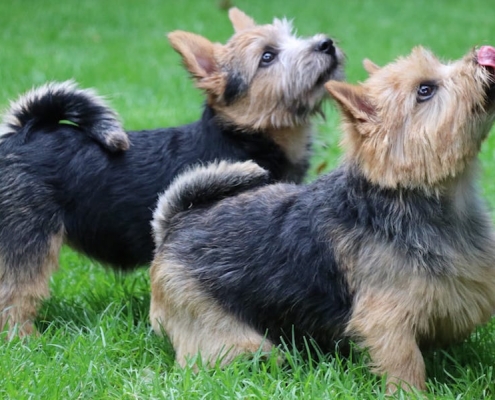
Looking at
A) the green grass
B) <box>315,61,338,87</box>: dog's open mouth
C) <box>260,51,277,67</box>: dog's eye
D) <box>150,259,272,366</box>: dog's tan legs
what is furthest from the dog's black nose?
<box>150,259,272,366</box>: dog's tan legs

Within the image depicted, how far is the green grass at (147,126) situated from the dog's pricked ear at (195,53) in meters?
0.95

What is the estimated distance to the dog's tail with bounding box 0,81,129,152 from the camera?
5.65 metres

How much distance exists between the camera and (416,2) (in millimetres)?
19844

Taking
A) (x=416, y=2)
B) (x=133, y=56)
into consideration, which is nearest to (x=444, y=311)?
(x=133, y=56)

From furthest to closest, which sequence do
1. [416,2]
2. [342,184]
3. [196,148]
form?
1. [416,2]
2. [196,148]
3. [342,184]

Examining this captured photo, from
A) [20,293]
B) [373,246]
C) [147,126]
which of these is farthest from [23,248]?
[147,126]

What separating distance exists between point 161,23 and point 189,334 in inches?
493

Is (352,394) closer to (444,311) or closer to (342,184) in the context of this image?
(444,311)

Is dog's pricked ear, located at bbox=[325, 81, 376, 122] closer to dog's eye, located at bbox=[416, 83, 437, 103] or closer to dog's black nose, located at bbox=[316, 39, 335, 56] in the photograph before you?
dog's eye, located at bbox=[416, 83, 437, 103]

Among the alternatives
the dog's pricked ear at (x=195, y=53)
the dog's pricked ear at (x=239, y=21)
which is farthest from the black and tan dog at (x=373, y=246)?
the dog's pricked ear at (x=239, y=21)

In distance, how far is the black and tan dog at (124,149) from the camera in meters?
5.43

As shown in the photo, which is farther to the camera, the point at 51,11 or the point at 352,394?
the point at 51,11

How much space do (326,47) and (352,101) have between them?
194 cm

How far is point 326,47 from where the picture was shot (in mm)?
6141
